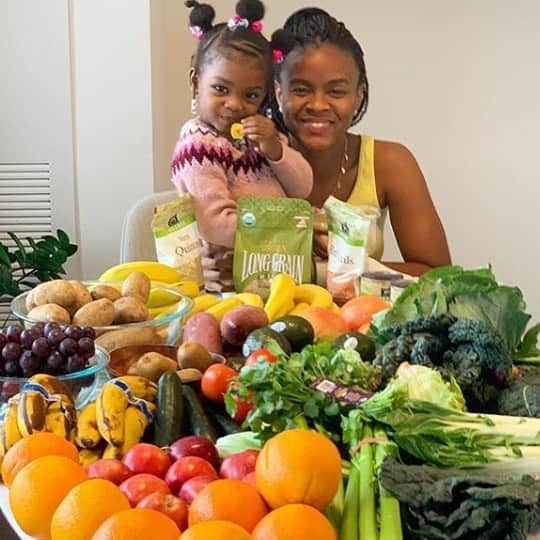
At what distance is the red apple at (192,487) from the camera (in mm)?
837

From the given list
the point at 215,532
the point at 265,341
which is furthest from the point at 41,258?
the point at 215,532

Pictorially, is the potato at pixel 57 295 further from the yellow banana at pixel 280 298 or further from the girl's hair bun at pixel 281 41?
the girl's hair bun at pixel 281 41

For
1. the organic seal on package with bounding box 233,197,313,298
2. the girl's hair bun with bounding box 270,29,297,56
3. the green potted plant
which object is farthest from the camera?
the green potted plant

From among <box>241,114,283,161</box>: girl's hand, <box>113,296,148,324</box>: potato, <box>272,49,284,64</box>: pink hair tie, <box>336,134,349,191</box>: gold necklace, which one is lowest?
<box>113,296,148,324</box>: potato

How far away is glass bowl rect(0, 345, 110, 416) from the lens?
108cm

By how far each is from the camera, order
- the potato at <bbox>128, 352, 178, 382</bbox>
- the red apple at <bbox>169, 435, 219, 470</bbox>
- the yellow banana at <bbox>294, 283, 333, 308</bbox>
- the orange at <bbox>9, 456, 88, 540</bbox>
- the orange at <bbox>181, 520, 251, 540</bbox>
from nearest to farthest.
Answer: the orange at <bbox>181, 520, 251, 540</bbox> → the orange at <bbox>9, 456, 88, 540</bbox> → the red apple at <bbox>169, 435, 219, 470</bbox> → the potato at <bbox>128, 352, 178, 382</bbox> → the yellow banana at <bbox>294, 283, 333, 308</bbox>

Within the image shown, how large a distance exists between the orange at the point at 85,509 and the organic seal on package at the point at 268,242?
80 centimetres

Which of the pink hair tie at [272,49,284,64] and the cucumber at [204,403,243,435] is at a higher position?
the pink hair tie at [272,49,284,64]

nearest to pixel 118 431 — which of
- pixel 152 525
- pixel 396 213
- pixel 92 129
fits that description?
pixel 152 525

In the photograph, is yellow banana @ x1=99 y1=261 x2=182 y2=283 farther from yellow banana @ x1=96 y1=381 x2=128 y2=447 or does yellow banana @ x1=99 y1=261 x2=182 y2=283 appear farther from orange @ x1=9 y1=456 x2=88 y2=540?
orange @ x1=9 y1=456 x2=88 y2=540

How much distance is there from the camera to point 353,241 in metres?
1.54

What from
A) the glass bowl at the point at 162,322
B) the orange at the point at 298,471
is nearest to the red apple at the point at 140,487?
the orange at the point at 298,471

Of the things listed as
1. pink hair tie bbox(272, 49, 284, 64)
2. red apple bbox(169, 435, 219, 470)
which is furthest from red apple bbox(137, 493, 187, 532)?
pink hair tie bbox(272, 49, 284, 64)

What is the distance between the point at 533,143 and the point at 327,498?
213 centimetres
